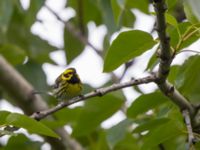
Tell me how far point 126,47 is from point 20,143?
705 mm

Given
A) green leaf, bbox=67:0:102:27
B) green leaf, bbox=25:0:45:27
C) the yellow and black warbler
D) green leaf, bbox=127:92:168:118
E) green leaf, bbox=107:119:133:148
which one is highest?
green leaf, bbox=25:0:45:27

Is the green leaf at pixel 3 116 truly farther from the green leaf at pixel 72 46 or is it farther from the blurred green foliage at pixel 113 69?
the green leaf at pixel 72 46

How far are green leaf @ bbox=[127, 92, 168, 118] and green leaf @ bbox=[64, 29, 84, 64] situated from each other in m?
1.00

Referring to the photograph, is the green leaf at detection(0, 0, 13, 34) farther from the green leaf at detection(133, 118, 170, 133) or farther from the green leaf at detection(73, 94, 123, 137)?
the green leaf at detection(133, 118, 170, 133)

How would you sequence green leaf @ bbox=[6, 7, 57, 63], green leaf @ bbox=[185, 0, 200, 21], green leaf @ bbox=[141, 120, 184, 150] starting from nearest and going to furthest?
green leaf @ bbox=[185, 0, 200, 21]
green leaf @ bbox=[141, 120, 184, 150]
green leaf @ bbox=[6, 7, 57, 63]

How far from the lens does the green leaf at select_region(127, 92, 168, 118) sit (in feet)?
5.52

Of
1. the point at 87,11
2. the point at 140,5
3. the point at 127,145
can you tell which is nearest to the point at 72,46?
the point at 87,11

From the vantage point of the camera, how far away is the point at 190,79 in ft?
5.41

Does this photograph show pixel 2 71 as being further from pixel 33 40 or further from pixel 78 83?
pixel 33 40

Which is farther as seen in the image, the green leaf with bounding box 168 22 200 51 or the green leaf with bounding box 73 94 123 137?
the green leaf with bounding box 73 94 123 137

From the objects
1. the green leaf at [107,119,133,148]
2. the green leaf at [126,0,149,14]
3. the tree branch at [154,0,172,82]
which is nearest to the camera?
the tree branch at [154,0,172,82]

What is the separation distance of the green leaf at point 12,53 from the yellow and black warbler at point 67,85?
191 mm

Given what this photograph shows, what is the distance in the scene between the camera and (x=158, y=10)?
1.08 meters

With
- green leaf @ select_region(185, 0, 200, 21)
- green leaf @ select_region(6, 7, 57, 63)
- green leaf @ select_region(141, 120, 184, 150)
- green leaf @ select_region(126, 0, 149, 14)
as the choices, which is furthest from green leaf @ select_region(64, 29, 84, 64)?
green leaf @ select_region(185, 0, 200, 21)
